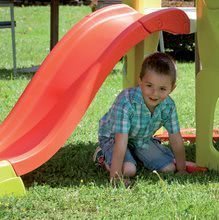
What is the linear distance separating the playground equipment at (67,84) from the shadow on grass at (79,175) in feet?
0.66

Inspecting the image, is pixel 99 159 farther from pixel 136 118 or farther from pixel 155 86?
pixel 155 86

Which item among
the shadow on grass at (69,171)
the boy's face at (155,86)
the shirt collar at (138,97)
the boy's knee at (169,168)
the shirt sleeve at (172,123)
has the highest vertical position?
the boy's face at (155,86)

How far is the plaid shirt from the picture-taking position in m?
3.68

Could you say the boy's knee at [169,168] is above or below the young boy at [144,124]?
below

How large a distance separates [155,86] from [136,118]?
0.23m

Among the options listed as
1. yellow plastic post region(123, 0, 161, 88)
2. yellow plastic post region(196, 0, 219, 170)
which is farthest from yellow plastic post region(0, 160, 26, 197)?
yellow plastic post region(123, 0, 161, 88)

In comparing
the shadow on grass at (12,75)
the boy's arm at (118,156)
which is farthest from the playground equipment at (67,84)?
the shadow on grass at (12,75)

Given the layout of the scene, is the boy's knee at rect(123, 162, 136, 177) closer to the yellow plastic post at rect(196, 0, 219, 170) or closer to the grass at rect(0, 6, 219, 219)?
the grass at rect(0, 6, 219, 219)

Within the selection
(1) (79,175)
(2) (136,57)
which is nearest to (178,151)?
(1) (79,175)

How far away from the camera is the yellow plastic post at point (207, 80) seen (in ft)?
12.3

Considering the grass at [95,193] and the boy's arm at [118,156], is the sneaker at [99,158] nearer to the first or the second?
the grass at [95,193]

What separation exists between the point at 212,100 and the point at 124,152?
0.63 m

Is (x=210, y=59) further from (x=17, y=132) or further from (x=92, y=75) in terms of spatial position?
(x=17, y=132)

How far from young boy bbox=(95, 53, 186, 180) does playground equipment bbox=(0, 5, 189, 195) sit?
0.19 m
